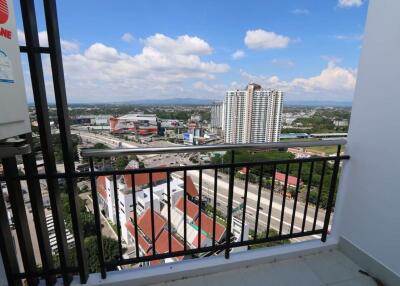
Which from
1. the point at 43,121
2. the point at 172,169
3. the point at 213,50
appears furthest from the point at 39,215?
the point at 213,50

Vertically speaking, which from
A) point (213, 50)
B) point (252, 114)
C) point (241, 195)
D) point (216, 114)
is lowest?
point (241, 195)

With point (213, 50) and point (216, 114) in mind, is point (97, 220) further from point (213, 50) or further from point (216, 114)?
point (213, 50)

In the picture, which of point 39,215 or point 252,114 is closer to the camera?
point 39,215

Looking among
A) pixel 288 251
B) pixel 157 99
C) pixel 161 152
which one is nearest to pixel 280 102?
pixel 288 251

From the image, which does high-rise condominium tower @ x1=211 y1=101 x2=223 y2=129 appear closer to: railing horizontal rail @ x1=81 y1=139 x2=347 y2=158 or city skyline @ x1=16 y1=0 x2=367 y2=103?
city skyline @ x1=16 y1=0 x2=367 y2=103

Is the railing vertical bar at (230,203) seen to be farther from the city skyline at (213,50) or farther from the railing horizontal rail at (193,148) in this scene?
the city skyline at (213,50)

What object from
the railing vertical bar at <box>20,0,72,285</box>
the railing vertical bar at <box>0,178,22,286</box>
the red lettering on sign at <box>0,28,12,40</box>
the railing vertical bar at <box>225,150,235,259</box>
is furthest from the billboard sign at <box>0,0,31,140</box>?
the railing vertical bar at <box>225,150,235,259</box>

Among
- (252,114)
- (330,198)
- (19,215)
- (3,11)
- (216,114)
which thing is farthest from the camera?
(216,114)

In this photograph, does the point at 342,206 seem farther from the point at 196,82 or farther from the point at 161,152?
the point at 196,82
